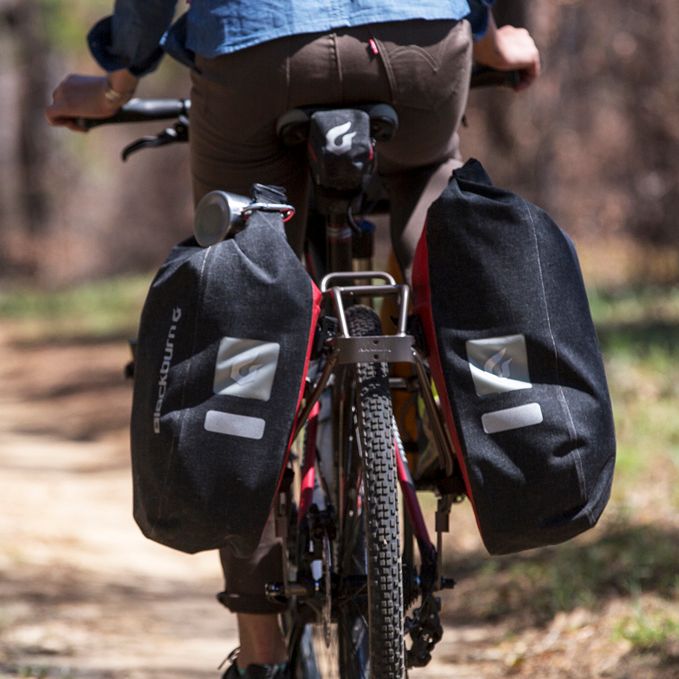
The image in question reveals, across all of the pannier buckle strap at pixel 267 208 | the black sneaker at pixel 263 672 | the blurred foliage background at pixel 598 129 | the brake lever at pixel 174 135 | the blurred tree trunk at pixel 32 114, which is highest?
the pannier buckle strap at pixel 267 208

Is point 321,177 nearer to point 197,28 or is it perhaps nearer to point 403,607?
point 197,28

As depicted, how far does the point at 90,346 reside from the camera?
11438mm

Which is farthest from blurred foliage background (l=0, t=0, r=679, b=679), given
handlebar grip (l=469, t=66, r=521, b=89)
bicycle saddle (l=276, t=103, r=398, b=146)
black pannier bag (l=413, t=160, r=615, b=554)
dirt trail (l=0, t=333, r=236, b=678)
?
bicycle saddle (l=276, t=103, r=398, b=146)

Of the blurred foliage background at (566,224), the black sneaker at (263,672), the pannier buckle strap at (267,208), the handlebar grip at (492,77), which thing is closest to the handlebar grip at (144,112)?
the handlebar grip at (492,77)


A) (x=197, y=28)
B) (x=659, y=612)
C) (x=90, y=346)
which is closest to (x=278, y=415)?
(x=197, y=28)

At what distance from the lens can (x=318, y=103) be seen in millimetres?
2658

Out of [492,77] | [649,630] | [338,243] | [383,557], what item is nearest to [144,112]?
[338,243]

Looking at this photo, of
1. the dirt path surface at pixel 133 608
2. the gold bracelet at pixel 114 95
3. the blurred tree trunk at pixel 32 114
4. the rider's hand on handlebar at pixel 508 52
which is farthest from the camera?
the blurred tree trunk at pixel 32 114

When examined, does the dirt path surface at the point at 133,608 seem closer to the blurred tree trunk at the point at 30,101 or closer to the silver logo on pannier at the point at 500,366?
the silver logo on pannier at the point at 500,366

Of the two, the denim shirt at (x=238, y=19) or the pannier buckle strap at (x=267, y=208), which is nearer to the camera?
the pannier buckle strap at (x=267, y=208)

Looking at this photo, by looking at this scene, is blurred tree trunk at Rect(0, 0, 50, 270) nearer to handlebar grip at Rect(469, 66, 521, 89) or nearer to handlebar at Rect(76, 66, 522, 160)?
handlebar at Rect(76, 66, 522, 160)

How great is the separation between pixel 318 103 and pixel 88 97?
0.74 metres

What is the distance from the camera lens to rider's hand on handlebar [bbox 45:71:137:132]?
3.09 metres

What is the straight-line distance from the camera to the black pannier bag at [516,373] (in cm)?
236
